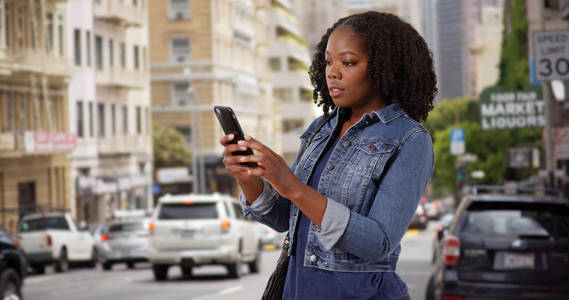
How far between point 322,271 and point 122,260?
2823 cm

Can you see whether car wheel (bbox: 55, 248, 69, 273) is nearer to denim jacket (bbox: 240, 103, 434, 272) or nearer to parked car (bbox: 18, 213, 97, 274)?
parked car (bbox: 18, 213, 97, 274)

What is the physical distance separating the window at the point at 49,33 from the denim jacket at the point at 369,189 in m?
44.8

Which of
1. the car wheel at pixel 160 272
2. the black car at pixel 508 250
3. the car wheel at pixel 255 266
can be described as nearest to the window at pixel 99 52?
the car wheel at pixel 255 266

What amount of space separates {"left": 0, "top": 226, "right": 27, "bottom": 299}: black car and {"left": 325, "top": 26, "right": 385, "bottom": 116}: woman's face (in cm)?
1056

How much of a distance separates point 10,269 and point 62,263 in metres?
18.0

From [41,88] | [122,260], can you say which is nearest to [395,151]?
[122,260]

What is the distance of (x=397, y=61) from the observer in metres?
3.56

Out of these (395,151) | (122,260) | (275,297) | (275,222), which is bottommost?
(122,260)

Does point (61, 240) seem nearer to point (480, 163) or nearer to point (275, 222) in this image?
point (275, 222)

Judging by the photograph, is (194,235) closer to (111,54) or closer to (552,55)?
(552,55)

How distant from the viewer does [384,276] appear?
11.4ft

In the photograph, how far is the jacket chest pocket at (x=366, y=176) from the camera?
133 inches

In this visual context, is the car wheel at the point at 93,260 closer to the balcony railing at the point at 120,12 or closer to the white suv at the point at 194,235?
the white suv at the point at 194,235

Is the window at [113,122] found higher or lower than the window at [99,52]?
lower
